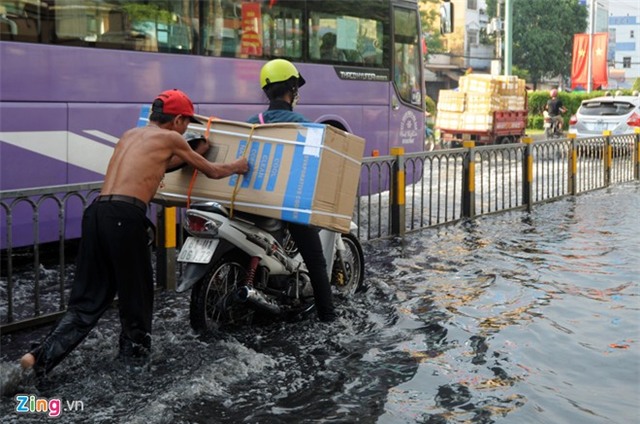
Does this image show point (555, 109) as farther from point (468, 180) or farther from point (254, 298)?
point (254, 298)

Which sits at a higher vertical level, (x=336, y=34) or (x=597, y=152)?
(x=336, y=34)

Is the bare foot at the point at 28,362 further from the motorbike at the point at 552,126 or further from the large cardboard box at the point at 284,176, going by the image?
the motorbike at the point at 552,126

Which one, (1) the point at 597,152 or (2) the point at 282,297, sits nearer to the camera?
(2) the point at 282,297

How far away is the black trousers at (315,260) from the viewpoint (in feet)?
19.3

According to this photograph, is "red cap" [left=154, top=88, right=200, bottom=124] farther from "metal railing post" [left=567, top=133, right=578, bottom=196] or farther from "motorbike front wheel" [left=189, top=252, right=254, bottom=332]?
"metal railing post" [left=567, top=133, right=578, bottom=196]

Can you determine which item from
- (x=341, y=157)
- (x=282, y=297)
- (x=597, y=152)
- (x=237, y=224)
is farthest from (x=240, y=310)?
(x=597, y=152)

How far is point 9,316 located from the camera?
19.5 feet

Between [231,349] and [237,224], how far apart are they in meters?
0.81

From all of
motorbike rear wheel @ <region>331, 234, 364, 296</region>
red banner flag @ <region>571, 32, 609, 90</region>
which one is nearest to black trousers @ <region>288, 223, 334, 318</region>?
motorbike rear wheel @ <region>331, 234, 364, 296</region>

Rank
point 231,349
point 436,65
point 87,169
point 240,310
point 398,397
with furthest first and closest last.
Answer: point 436,65
point 87,169
point 240,310
point 231,349
point 398,397

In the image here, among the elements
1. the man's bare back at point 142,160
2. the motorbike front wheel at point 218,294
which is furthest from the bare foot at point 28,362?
the motorbike front wheel at point 218,294

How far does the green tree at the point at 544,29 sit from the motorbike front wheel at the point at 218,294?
187ft

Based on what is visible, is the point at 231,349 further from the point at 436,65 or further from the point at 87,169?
the point at 436,65

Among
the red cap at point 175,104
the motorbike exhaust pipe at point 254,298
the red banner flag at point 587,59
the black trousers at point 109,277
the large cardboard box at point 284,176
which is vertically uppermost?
the red banner flag at point 587,59
